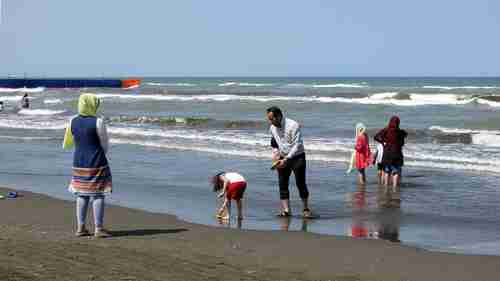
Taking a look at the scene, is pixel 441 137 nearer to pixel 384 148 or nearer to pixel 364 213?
pixel 384 148

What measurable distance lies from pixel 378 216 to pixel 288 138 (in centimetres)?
160

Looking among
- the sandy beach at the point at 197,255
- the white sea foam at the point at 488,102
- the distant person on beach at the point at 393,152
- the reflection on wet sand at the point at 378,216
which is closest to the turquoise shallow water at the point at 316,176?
the reflection on wet sand at the point at 378,216

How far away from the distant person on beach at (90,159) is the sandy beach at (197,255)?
354mm

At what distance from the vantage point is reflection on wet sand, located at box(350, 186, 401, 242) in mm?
9255

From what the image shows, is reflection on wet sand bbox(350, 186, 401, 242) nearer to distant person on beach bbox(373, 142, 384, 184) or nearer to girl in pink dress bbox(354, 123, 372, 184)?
distant person on beach bbox(373, 142, 384, 184)

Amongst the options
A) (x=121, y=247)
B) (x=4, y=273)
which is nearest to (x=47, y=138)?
(x=121, y=247)

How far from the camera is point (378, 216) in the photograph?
10594 millimetres

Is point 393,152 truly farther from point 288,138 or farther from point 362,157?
point 288,138

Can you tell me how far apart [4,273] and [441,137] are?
2062 cm

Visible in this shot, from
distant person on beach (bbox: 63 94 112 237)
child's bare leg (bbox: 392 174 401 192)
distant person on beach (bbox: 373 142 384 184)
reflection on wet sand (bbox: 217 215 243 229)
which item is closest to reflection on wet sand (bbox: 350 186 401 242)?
child's bare leg (bbox: 392 174 401 192)

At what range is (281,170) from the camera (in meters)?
10.3

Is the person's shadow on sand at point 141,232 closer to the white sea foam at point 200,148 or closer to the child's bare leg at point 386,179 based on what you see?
the child's bare leg at point 386,179

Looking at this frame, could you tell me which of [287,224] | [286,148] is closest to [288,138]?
[286,148]

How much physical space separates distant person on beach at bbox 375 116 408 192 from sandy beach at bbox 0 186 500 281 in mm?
4939
